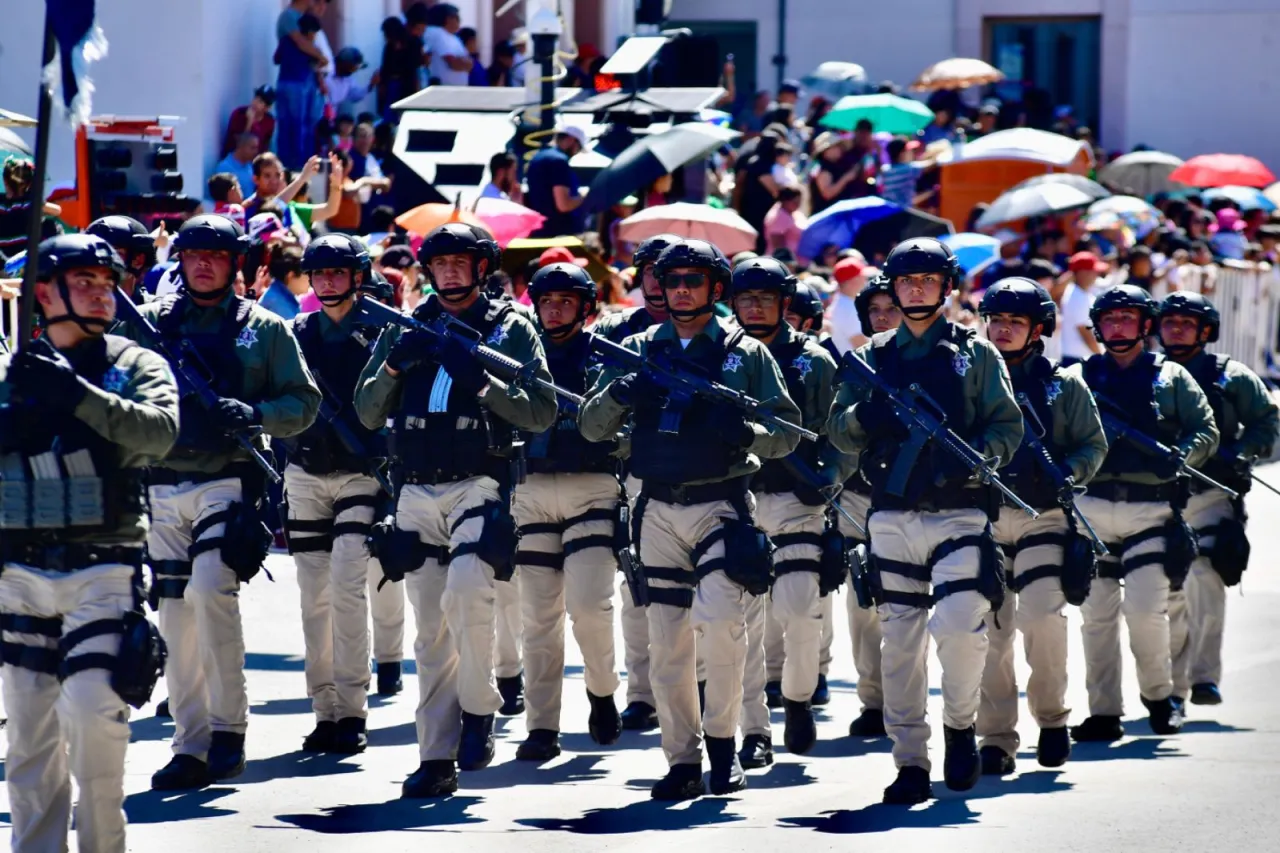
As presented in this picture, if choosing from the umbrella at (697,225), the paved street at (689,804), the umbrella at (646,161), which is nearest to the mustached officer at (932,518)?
the paved street at (689,804)

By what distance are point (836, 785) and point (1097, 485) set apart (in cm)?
230

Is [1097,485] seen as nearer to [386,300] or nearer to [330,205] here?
[386,300]

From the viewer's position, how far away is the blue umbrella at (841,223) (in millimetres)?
18984

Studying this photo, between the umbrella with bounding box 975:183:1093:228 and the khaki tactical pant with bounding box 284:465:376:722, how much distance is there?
13130 millimetres

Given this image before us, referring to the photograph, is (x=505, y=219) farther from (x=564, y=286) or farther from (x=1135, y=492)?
(x=1135, y=492)

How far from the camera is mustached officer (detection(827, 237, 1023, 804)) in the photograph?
9023 mm

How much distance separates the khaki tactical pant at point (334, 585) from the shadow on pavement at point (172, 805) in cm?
104

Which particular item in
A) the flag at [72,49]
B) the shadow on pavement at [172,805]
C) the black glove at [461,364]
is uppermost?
the flag at [72,49]

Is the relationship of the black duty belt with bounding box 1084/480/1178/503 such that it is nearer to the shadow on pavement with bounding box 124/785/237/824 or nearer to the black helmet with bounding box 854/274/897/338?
the black helmet with bounding box 854/274/897/338

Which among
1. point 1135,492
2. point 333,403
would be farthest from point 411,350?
point 1135,492

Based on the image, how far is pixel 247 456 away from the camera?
29.9ft

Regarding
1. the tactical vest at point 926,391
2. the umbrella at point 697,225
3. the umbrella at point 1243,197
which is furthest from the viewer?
the umbrella at point 1243,197

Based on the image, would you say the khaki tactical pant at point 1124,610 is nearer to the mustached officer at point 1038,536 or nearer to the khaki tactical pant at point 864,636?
the mustached officer at point 1038,536

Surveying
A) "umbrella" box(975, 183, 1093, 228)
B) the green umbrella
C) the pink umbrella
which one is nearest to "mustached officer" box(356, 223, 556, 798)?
the pink umbrella
